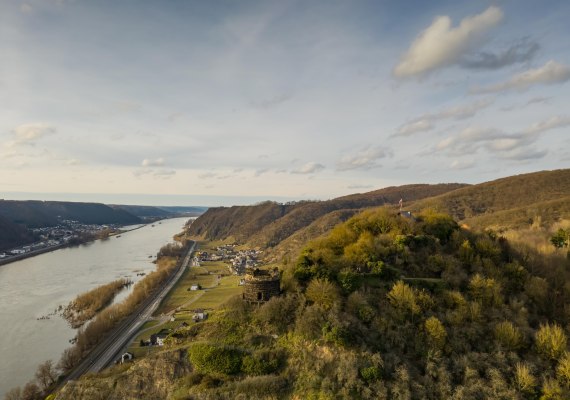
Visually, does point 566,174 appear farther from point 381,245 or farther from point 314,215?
point 381,245

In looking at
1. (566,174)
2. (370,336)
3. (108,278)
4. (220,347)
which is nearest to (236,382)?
(220,347)

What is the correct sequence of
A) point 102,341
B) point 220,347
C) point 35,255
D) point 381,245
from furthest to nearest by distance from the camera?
point 35,255 → point 102,341 → point 381,245 → point 220,347

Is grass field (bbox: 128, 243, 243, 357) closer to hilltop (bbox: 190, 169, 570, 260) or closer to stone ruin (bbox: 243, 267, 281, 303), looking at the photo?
stone ruin (bbox: 243, 267, 281, 303)

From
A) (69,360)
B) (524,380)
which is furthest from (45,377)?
(524,380)

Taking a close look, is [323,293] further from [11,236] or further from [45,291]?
[11,236]

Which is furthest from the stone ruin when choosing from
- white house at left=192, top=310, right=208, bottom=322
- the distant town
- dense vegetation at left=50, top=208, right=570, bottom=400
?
the distant town

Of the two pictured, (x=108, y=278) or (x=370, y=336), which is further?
(x=108, y=278)

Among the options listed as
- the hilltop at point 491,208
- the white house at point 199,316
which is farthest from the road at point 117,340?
the hilltop at point 491,208
